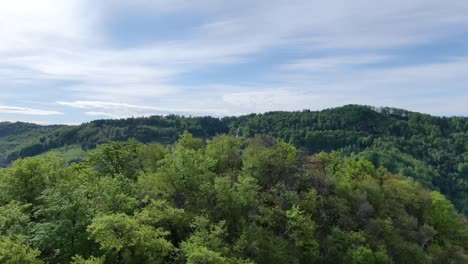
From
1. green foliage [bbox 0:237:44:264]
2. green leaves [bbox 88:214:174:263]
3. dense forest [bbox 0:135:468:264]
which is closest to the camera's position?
green foliage [bbox 0:237:44:264]

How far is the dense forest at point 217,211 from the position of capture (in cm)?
4316

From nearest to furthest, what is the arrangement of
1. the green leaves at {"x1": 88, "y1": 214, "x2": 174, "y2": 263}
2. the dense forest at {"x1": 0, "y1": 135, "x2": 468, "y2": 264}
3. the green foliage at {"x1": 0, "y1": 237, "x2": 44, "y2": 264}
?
the green foliage at {"x1": 0, "y1": 237, "x2": 44, "y2": 264} < the green leaves at {"x1": 88, "y1": 214, "x2": 174, "y2": 263} < the dense forest at {"x1": 0, "y1": 135, "x2": 468, "y2": 264}

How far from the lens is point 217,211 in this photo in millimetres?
61688

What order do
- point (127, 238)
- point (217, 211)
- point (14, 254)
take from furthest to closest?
point (217, 211) → point (127, 238) → point (14, 254)

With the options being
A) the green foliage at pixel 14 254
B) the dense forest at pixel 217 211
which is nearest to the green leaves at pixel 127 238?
the dense forest at pixel 217 211

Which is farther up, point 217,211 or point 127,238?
point 127,238

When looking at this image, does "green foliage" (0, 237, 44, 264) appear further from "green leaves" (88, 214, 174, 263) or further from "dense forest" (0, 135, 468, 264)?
"green leaves" (88, 214, 174, 263)

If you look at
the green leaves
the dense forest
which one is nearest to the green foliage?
the dense forest

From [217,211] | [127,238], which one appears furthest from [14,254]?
[217,211]

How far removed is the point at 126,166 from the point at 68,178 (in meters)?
18.4

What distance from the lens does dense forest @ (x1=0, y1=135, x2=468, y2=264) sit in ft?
142

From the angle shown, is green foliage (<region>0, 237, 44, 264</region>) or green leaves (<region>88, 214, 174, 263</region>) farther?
green leaves (<region>88, 214, 174, 263</region>)

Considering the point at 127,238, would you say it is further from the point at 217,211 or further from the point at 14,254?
the point at 217,211

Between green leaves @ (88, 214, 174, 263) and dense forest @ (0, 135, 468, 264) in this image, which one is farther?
dense forest @ (0, 135, 468, 264)
